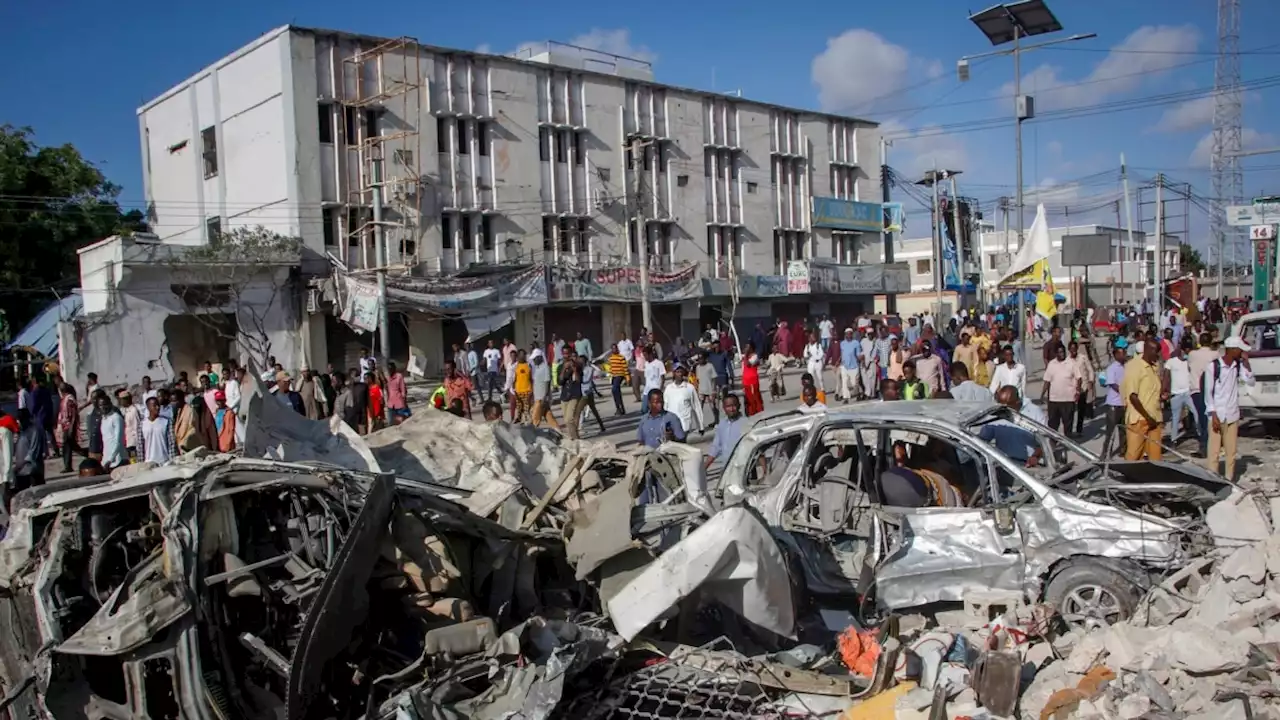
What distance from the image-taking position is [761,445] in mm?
7719

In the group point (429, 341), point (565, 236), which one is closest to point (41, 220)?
point (429, 341)

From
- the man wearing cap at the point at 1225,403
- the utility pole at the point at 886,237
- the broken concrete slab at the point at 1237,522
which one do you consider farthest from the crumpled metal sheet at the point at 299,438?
the utility pole at the point at 886,237

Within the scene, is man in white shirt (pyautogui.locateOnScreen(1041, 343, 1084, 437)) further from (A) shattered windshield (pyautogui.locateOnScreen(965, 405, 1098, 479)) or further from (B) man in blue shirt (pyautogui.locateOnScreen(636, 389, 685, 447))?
(A) shattered windshield (pyautogui.locateOnScreen(965, 405, 1098, 479))

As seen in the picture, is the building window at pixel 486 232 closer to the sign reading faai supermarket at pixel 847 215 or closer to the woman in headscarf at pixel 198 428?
the sign reading faai supermarket at pixel 847 215

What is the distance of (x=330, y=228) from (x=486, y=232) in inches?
203

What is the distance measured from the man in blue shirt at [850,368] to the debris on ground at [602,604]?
1218cm

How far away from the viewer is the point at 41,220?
30.4m

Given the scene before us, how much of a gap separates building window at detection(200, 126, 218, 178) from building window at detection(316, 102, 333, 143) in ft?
16.8

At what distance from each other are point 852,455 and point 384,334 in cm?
1634

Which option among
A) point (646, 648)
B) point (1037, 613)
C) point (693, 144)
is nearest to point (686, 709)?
point (646, 648)

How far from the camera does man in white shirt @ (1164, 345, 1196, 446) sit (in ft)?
41.8

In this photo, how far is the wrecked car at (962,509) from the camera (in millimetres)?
6055

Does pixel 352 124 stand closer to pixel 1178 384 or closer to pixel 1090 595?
pixel 1178 384

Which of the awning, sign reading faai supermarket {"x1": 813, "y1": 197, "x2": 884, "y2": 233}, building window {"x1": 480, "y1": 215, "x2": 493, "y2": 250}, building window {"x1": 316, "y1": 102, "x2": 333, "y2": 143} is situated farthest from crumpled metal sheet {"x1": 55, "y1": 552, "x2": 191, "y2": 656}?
sign reading faai supermarket {"x1": 813, "y1": 197, "x2": 884, "y2": 233}
